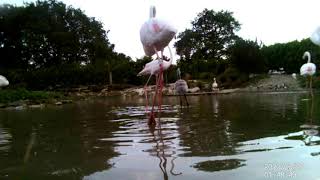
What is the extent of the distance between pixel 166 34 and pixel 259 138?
2963 mm

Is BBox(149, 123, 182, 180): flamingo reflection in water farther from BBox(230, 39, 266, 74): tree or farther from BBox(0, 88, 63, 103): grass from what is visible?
BBox(230, 39, 266, 74): tree

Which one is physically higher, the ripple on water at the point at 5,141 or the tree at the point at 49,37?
the tree at the point at 49,37

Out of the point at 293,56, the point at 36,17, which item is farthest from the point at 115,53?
the point at 293,56

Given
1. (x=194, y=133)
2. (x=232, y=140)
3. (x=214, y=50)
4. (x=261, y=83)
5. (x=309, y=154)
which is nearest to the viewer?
(x=309, y=154)

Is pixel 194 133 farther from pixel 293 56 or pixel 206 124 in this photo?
pixel 293 56

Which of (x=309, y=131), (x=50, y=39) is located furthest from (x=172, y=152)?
(x=50, y=39)

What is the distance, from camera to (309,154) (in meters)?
4.88

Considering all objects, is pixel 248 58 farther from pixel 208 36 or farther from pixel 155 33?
pixel 155 33

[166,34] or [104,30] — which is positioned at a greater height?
[104,30]

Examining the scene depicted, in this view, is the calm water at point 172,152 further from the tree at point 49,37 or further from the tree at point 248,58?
the tree at point 49,37

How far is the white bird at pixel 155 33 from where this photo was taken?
8328 mm

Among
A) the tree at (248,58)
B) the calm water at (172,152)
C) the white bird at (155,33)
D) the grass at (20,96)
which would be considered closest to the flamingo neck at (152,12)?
the white bird at (155,33)

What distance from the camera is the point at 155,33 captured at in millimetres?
8422

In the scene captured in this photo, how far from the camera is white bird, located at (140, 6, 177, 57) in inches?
328
